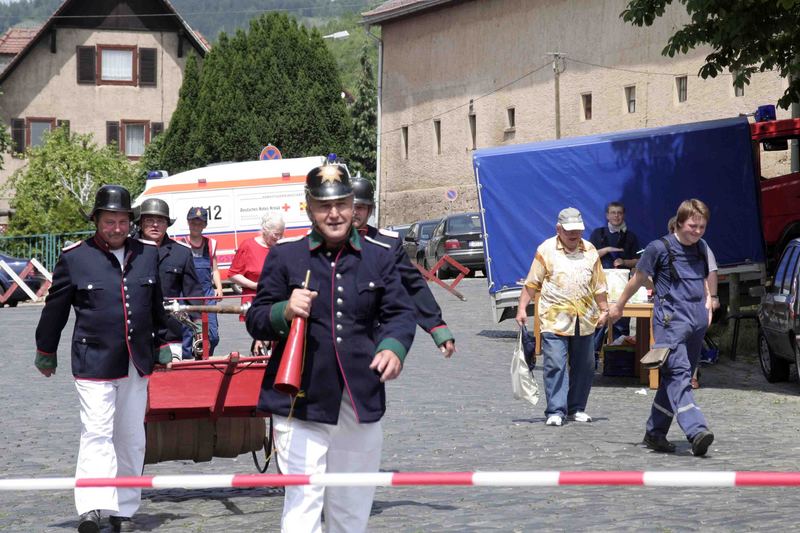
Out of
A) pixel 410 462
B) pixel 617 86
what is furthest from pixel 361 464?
pixel 617 86

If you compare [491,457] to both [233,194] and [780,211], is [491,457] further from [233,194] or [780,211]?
[233,194]

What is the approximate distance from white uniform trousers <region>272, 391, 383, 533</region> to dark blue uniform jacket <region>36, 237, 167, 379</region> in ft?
7.49

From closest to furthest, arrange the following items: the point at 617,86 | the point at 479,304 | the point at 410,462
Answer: the point at 410,462
the point at 479,304
the point at 617,86

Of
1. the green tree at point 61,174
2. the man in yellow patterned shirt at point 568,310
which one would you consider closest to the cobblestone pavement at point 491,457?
the man in yellow patterned shirt at point 568,310

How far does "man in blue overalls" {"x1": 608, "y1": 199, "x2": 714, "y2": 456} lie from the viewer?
1137cm

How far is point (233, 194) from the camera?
3619 centimetres

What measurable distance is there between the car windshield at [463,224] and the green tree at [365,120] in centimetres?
5198

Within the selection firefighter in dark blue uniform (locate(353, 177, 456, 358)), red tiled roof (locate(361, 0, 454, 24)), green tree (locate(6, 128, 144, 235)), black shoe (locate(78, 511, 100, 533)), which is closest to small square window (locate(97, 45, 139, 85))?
red tiled roof (locate(361, 0, 454, 24))

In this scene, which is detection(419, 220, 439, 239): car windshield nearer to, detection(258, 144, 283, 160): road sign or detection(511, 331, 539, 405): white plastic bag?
detection(258, 144, 283, 160): road sign

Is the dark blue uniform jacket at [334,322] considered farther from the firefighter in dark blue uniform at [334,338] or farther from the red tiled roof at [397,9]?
the red tiled roof at [397,9]

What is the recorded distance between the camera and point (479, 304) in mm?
31641

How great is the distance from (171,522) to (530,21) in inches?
2205

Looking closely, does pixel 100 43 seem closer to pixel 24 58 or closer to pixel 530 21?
pixel 24 58

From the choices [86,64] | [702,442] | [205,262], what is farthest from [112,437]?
[86,64]
